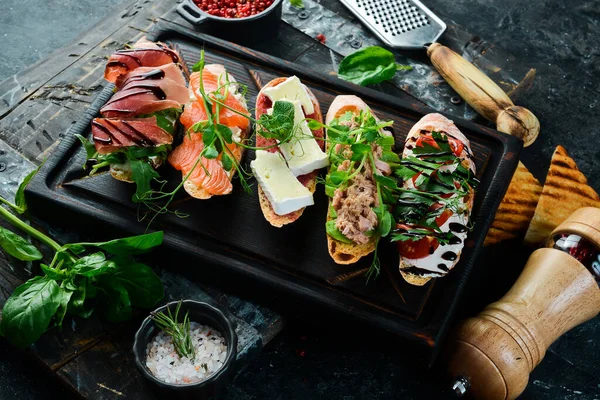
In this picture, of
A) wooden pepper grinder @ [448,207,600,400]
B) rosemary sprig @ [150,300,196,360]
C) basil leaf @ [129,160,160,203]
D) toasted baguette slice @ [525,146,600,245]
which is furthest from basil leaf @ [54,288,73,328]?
toasted baguette slice @ [525,146,600,245]

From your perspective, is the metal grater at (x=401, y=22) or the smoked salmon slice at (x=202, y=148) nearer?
the smoked salmon slice at (x=202, y=148)

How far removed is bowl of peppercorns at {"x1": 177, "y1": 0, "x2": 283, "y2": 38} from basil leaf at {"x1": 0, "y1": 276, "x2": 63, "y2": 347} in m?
1.54

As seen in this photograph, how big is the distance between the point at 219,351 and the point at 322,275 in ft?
1.57

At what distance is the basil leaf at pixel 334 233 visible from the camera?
2.72 meters

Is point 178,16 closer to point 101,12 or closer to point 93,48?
point 93,48

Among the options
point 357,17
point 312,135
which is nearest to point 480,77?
point 357,17

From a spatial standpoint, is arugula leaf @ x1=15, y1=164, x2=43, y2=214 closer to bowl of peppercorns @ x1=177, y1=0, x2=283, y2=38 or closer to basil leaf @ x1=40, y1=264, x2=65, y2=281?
basil leaf @ x1=40, y1=264, x2=65, y2=281

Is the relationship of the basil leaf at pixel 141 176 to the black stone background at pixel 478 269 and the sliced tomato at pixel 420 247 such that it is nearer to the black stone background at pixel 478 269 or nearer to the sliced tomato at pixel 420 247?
the black stone background at pixel 478 269

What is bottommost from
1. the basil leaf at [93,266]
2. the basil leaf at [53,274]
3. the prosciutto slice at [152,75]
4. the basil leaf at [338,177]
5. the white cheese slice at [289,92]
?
the basil leaf at [53,274]

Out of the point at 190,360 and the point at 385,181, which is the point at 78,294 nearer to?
the point at 190,360

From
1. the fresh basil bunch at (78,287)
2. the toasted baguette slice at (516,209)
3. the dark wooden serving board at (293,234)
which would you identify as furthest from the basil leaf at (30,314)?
the toasted baguette slice at (516,209)

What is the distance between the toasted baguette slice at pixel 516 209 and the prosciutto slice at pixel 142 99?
1478 mm

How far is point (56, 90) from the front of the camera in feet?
11.5

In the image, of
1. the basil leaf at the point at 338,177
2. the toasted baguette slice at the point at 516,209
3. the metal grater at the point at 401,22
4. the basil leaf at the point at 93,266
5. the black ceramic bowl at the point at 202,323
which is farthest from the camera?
the metal grater at the point at 401,22
